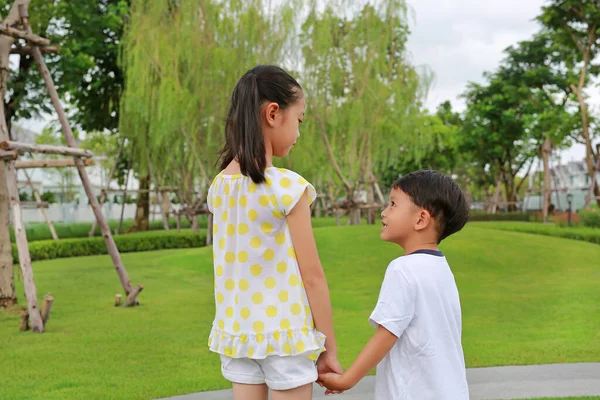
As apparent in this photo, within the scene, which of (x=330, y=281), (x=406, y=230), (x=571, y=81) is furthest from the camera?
(x=571, y=81)

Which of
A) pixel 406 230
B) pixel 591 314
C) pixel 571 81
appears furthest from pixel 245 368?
pixel 571 81

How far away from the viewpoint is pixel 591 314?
964 centimetres

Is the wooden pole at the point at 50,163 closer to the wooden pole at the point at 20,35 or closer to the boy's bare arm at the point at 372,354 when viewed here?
the wooden pole at the point at 20,35

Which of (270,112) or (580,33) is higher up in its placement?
(580,33)

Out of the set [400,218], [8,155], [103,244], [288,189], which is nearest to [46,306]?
→ [8,155]

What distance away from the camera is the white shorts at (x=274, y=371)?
226cm

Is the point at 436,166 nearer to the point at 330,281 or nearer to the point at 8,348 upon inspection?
the point at 330,281

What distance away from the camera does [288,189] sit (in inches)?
89.6

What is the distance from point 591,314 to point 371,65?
11811 mm

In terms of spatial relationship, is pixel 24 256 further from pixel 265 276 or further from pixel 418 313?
pixel 418 313

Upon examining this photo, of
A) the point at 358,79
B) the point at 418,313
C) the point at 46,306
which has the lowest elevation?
the point at 46,306

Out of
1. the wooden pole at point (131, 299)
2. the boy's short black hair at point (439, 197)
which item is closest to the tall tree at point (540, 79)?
the wooden pole at point (131, 299)

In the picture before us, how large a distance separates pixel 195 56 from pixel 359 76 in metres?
4.53

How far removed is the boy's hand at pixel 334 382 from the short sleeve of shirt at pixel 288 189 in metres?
0.53
